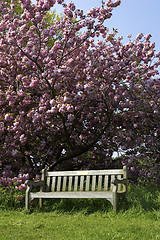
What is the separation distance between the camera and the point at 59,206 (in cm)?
761

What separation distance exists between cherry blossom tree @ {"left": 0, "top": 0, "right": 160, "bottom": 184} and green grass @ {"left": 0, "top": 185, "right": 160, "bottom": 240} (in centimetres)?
172

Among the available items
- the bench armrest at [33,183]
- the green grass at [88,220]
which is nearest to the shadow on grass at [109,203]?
the green grass at [88,220]

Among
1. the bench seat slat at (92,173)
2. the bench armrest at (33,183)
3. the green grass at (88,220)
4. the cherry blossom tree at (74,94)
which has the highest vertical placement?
the cherry blossom tree at (74,94)

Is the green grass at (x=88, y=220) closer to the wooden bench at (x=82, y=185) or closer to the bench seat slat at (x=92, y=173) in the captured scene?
the wooden bench at (x=82, y=185)

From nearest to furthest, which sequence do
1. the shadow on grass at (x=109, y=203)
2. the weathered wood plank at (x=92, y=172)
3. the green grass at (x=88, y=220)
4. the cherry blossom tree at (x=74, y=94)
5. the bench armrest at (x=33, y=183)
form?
the green grass at (x=88, y=220) → the shadow on grass at (x=109, y=203) → the weathered wood plank at (x=92, y=172) → the bench armrest at (x=33, y=183) → the cherry blossom tree at (x=74, y=94)

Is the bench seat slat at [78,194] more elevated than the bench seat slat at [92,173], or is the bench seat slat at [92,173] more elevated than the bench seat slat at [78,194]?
the bench seat slat at [92,173]

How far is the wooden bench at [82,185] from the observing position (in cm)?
687

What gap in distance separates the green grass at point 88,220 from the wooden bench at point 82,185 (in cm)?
29

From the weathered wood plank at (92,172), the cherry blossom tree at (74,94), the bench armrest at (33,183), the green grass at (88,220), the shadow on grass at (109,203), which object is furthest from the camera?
the cherry blossom tree at (74,94)

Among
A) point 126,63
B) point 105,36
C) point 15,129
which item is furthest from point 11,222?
point 105,36

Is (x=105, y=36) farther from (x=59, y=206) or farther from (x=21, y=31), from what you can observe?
(x=59, y=206)

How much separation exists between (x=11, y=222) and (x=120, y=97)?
4.23 m

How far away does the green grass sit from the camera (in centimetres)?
506

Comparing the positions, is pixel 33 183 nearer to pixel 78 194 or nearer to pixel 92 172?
pixel 78 194
